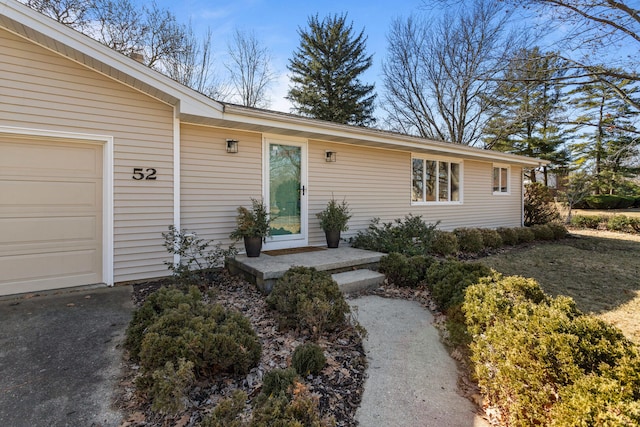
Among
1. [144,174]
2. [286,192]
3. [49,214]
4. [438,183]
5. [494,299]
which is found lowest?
[494,299]

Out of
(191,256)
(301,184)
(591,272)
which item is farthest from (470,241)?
(191,256)

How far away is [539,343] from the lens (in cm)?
191

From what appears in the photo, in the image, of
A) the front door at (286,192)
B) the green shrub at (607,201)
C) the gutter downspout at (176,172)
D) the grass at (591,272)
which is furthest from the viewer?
the green shrub at (607,201)

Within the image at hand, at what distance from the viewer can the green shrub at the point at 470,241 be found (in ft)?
25.4

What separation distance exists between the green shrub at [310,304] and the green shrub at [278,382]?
94 centimetres

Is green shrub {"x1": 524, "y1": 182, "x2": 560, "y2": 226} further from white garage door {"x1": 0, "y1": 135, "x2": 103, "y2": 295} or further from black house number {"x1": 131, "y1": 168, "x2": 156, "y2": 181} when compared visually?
white garage door {"x1": 0, "y1": 135, "x2": 103, "y2": 295}

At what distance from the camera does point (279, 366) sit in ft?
8.26

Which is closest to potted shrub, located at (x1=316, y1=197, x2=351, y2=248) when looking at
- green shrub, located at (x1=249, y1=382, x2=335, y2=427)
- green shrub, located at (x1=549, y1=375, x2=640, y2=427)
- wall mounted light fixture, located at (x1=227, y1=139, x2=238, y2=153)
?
wall mounted light fixture, located at (x1=227, y1=139, x2=238, y2=153)

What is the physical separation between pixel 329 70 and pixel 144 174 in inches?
627

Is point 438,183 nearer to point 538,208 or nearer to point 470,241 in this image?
point 470,241

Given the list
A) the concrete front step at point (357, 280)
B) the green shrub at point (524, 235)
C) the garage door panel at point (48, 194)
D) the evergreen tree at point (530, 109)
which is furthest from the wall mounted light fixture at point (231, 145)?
the green shrub at point (524, 235)

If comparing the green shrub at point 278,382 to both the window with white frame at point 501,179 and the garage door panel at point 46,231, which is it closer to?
the garage door panel at point 46,231

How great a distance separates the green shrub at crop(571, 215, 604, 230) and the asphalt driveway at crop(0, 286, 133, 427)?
16.4m

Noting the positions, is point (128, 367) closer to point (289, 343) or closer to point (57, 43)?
point (289, 343)
